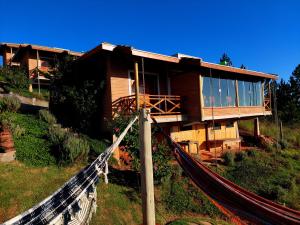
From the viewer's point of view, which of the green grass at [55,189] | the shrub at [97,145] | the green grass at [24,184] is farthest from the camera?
the shrub at [97,145]

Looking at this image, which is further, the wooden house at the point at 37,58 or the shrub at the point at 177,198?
the wooden house at the point at 37,58

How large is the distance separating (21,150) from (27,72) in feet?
51.0

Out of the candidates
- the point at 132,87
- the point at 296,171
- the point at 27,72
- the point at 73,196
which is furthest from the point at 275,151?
the point at 27,72

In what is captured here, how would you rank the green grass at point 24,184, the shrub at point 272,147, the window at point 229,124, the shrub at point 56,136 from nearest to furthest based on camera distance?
the green grass at point 24,184, the shrub at point 56,136, the shrub at point 272,147, the window at point 229,124

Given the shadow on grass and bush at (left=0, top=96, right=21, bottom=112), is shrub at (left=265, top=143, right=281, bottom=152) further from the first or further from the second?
bush at (left=0, top=96, right=21, bottom=112)

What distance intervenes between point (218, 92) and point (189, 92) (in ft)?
6.19

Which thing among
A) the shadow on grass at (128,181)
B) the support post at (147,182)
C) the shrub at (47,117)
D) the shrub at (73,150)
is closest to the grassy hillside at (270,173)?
the shadow on grass at (128,181)

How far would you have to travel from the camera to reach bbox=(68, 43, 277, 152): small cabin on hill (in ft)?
35.7

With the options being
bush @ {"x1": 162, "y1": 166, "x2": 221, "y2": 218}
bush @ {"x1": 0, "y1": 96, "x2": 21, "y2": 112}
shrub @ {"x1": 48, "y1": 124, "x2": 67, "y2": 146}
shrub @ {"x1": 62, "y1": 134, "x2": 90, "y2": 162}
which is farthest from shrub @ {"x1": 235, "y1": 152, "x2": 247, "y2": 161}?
bush @ {"x1": 0, "y1": 96, "x2": 21, "y2": 112}

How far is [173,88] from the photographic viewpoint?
13211 millimetres

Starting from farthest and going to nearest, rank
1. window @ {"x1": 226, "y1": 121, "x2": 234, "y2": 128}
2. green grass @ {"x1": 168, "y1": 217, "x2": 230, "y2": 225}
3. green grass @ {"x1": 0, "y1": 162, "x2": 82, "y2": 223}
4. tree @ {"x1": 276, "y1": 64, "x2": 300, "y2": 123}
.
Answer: tree @ {"x1": 276, "y1": 64, "x2": 300, "y2": 123}
window @ {"x1": 226, "y1": 121, "x2": 234, "y2": 128}
green grass @ {"x1": 168, "y1": 217, "x2": 230, "y2": 225}
green grass @ {"x1": 0, "y1": 162, "x2": 82, "y2": 223}

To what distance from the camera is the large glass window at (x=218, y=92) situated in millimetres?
12289

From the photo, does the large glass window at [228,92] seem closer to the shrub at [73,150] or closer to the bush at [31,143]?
the shrub at [73,150]


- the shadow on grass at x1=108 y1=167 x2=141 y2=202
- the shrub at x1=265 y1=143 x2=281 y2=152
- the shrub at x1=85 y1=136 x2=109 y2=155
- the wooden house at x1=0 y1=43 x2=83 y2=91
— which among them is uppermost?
the wooden house at x1=0 y1=43 x2=83 y2=91
